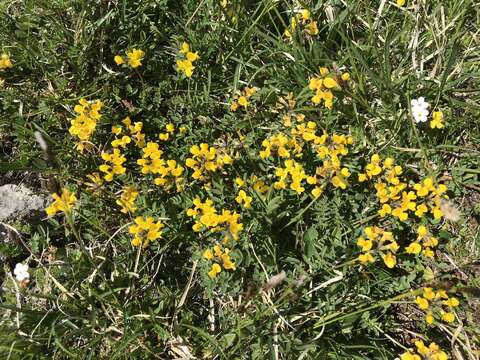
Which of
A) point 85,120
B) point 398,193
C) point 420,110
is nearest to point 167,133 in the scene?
point 85,120

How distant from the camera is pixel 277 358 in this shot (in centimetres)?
301

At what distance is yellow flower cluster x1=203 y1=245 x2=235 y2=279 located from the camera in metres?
2.94

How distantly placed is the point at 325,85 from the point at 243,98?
58cm

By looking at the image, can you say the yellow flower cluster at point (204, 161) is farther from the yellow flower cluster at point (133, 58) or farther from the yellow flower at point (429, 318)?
the yellow flower at point (429, 318)

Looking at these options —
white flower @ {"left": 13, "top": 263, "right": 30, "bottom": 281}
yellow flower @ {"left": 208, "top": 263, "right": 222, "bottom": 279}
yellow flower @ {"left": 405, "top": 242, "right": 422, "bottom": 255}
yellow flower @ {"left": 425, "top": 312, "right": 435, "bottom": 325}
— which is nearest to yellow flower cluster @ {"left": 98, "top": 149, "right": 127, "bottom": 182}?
white flower @ {"left": 13, "top": 263, "right": 30, "bottom": 281}

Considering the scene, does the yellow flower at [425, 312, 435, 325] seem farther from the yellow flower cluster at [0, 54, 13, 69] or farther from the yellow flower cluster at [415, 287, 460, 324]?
the yellow flower cluster at [0, 54, 13, 69]

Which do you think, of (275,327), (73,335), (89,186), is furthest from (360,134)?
(73,335)

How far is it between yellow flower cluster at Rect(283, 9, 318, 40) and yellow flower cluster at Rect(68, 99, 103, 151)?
4.77 feet

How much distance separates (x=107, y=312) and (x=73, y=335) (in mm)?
253

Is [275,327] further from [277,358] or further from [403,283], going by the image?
[403,283]

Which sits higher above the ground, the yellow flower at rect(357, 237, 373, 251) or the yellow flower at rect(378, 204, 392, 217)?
the yellow flower at rect(378, 204, 392, 217)

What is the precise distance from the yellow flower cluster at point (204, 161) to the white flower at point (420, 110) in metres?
1.35

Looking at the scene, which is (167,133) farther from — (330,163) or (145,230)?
(330,163)

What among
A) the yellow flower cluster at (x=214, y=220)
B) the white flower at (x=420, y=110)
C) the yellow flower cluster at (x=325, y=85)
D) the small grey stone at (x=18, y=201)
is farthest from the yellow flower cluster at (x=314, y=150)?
the small grey stone at (x=18, y=201)
